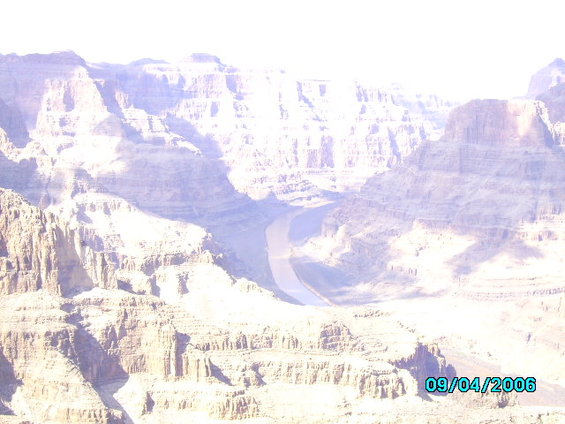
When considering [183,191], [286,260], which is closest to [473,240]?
[286,260]

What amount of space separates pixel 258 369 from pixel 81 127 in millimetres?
114858

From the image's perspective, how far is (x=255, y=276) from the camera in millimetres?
133500

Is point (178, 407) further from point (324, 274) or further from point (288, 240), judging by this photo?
point (288, 240)

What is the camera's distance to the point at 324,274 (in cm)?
14600

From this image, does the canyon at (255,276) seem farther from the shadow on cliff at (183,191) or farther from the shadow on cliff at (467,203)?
the shadow on cliff at (183,191)

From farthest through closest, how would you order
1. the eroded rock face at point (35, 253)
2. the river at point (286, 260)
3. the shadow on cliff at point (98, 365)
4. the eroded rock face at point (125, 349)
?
the river at point (286, 260) < the eroded rock face at point (35, 253) < the shadow on cliff at point (98, 365) < the eroded rock face at point (125, 349)

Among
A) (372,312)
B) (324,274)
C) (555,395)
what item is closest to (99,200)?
(324,274)

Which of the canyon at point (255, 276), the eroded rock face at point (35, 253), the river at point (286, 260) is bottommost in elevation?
the river at point (286, 260)

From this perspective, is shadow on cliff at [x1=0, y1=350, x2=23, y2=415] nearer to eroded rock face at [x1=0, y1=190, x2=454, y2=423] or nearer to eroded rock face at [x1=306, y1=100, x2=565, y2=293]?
eroded rock face at [x1=0, y1=190, x2=454, y2=423]

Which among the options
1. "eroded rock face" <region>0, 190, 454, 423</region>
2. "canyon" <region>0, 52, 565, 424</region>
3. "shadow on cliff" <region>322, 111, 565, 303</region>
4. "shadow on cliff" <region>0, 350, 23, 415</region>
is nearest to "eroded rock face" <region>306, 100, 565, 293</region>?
"shadow on cliff" <region>322, 111, 565, 303</region>

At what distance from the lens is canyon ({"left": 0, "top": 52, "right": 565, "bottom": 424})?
68188 mm

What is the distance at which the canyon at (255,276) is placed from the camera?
6819 centimetres

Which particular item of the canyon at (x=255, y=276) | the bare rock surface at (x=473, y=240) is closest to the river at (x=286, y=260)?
the canyon at (x=255, y=276)

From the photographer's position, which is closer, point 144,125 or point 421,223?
point 421,223
